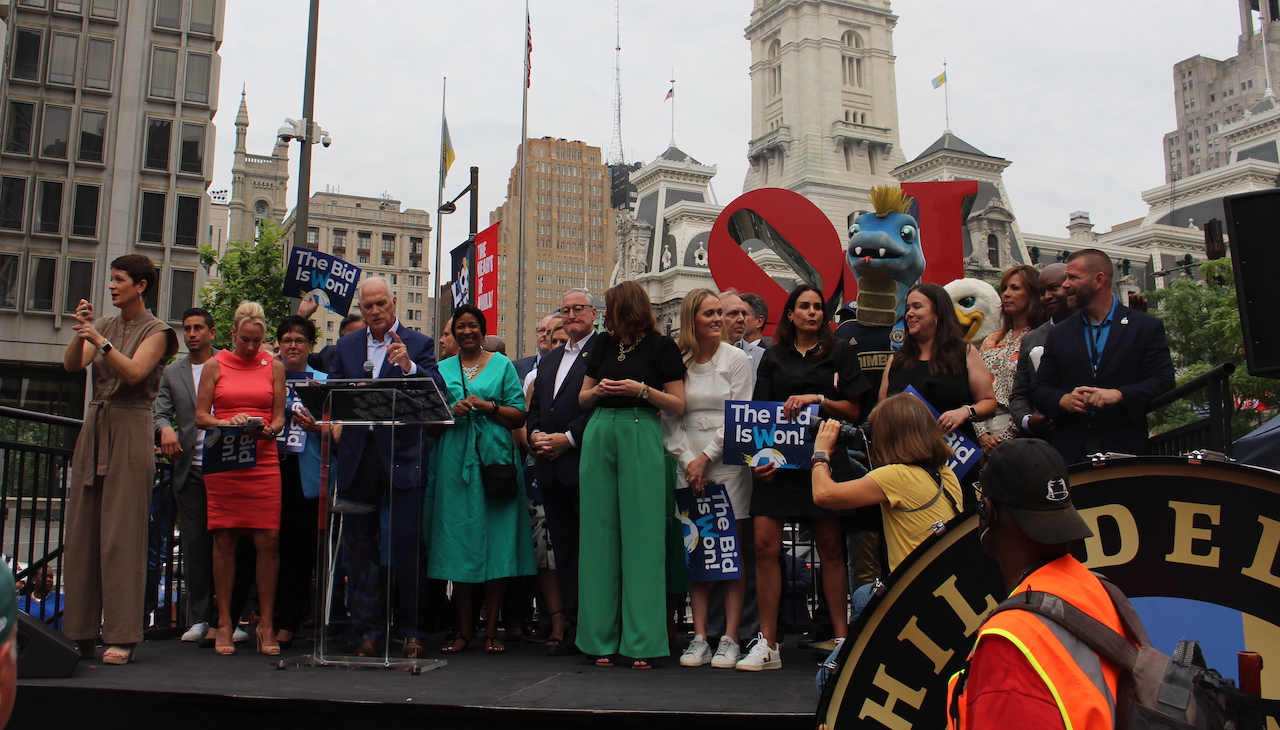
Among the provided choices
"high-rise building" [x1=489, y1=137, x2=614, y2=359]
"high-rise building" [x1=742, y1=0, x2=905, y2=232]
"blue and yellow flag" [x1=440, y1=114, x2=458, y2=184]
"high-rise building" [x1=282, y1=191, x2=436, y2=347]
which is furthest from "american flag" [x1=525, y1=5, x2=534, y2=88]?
"high-rise building" [x1=489, y1=137, x2=614, y2=359]

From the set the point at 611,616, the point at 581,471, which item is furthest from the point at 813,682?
the point at 581,471

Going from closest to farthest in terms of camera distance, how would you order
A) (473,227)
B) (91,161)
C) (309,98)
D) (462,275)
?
(309,98) < (462,275) < (473,227) < (91,161)

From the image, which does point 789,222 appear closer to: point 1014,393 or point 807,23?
point 1014,393

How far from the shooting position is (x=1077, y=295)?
4.88 meters

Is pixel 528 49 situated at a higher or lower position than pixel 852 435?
higher

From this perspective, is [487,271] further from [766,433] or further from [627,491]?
[766,433]

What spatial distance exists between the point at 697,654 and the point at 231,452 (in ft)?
9.78

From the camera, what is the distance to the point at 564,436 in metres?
5.79

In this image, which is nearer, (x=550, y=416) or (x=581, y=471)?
(x=581, y=471)

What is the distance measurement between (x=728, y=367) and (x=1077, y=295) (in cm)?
187

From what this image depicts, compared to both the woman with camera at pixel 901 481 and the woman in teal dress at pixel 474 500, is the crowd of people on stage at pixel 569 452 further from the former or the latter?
the woman with camera at pixel 901 481

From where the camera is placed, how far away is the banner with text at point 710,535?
5.31 m

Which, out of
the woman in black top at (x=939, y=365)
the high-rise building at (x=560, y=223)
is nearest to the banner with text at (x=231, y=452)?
the woman in black top at (x=939, y=365)

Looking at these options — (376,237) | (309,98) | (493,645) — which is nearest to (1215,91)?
(376,237)
